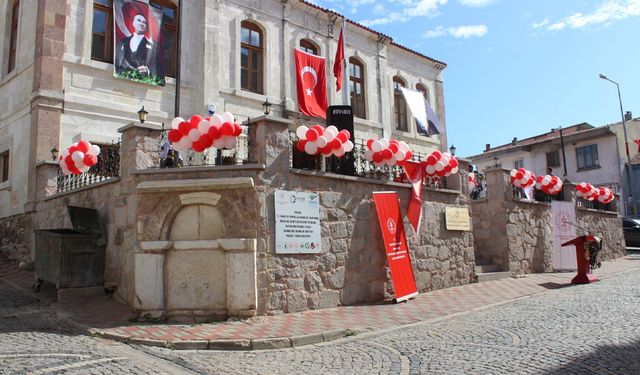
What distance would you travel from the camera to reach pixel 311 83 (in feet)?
59.0

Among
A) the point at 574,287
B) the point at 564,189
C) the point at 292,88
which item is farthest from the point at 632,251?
the point at 292,88

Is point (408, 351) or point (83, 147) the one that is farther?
point (83, 147)

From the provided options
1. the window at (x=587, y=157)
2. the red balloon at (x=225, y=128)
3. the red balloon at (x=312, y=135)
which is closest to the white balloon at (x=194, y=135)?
the red balloon at (x=225, y=128)

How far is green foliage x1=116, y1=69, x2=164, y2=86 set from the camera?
13723 mm

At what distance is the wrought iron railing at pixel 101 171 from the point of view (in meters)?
9.74

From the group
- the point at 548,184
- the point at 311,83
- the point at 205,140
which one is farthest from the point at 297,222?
the point at 548,184

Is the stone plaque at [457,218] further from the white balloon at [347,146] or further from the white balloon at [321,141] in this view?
the white balloon at [321,141]

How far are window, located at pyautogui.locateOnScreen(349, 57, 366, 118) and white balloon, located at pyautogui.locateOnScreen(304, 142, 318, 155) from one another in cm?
1115

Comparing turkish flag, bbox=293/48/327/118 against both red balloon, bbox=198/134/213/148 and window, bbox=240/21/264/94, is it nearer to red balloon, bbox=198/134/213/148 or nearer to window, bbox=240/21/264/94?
window, bbox=240/21/264/94

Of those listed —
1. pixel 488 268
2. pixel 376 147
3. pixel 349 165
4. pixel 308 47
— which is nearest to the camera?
pixel 349 165

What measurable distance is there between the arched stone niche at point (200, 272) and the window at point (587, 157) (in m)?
34.3

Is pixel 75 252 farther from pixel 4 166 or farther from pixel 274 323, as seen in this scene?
pixel 4 166

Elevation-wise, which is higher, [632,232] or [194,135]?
[194,135]

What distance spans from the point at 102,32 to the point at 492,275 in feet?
42.1
